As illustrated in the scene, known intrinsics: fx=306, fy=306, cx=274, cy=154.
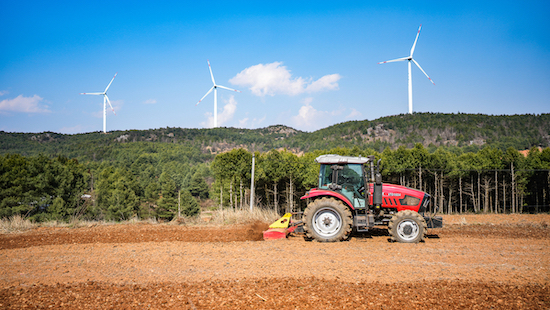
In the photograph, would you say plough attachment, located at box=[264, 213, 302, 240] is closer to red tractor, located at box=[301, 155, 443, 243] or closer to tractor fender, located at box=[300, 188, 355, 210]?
red tractor, located at box=[301, 155, 443, 243]

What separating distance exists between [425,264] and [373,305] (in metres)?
2.83

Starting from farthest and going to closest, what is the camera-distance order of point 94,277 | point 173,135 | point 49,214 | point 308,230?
1. point 173,135
2. point 49,214
3. point 308,230
4. point 94,277

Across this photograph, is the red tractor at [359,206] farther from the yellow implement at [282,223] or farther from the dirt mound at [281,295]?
Result: the dirt mound at [281,295]

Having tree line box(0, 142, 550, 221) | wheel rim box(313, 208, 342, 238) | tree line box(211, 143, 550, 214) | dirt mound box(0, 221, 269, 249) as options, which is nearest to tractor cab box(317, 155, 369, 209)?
wheel rim box(313, 208, 342, 238)

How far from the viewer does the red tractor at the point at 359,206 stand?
8.81 m

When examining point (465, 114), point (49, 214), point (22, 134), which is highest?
point (465, 114)

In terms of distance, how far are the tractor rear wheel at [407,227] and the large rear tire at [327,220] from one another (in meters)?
1.24

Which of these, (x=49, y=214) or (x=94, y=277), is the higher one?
(x=94, y=277)

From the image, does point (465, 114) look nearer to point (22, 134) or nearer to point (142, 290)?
point (142, 290)

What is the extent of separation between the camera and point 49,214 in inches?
1455

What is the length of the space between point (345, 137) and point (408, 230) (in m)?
101

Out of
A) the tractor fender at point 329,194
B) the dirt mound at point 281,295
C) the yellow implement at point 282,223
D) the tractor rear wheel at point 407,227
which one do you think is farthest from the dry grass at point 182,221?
the dirt mound at point 281,295

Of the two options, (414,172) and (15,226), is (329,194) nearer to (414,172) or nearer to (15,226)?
(15,226)

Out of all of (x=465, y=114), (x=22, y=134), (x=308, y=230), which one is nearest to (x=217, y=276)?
(x=308, y=230)
